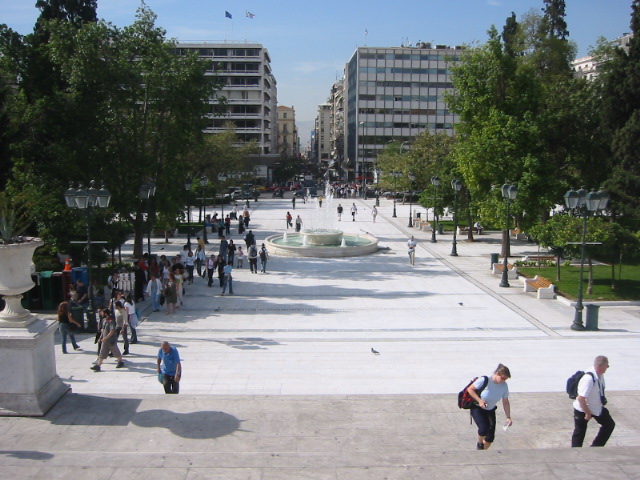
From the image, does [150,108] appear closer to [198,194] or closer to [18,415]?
[198,194]

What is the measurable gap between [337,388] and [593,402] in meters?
5.24

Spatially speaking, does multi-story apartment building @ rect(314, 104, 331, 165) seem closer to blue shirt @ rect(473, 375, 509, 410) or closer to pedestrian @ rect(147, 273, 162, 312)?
pedestrian @ rect(147, 273, 162, 312)

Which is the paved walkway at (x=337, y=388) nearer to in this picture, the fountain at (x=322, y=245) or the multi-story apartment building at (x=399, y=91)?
the fountain at (x=322, y=245)

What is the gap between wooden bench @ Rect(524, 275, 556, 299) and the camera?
20891 mm

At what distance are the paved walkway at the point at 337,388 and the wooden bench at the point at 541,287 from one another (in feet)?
1.40

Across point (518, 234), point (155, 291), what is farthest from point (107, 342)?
point (518, 234)

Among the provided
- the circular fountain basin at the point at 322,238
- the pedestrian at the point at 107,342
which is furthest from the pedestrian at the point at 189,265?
the pedestrian at the point at 107,342

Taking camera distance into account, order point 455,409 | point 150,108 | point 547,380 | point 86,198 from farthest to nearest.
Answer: point 150,108
point 86,198
point 547,380
point 455,409

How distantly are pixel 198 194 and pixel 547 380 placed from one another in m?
29.2

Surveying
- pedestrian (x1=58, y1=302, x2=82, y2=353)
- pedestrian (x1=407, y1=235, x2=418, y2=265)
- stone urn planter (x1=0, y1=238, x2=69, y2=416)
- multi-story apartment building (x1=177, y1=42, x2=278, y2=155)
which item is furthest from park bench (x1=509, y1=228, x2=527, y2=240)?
multi-story apartment building (x1=177, y1=42, x2=278, y2=155)

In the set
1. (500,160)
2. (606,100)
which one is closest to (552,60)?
(606,100)

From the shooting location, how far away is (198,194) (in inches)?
1491

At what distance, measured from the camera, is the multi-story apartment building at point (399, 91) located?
94.6 m

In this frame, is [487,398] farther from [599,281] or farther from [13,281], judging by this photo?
[599,281]
